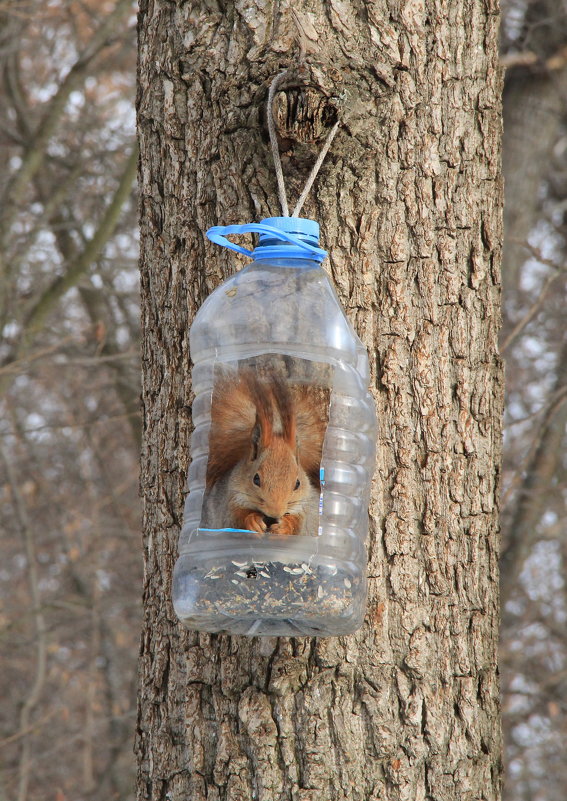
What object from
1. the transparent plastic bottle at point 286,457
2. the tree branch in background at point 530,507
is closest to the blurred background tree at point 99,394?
the tree branch in background at point 530,507

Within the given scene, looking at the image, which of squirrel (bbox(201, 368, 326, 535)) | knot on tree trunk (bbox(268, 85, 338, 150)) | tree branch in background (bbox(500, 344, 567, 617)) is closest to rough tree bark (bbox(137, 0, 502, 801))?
knot on tree trunk (bbox(268, 85, 338, 150))

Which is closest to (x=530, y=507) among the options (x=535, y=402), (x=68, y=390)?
(x=535, y=402)

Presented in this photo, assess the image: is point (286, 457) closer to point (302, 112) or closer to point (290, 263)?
point (290, 263)

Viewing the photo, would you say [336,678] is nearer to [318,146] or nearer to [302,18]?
[318,146]

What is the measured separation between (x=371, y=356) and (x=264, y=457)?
0.46 m

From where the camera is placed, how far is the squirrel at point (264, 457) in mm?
1792

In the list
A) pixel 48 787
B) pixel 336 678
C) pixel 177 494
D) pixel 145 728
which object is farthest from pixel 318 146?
pixel 48 787

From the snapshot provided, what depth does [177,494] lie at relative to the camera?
2.18m

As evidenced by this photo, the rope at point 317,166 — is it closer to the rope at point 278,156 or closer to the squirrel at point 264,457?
the rope at point 278,156

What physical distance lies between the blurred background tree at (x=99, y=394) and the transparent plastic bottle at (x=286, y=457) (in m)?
2.40

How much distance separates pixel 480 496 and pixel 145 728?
95cm

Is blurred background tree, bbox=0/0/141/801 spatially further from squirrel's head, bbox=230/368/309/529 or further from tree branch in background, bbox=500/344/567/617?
squirrel's head, bbox=230/368/309/529

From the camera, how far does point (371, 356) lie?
2129 mm

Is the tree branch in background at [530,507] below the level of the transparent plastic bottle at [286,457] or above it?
above
